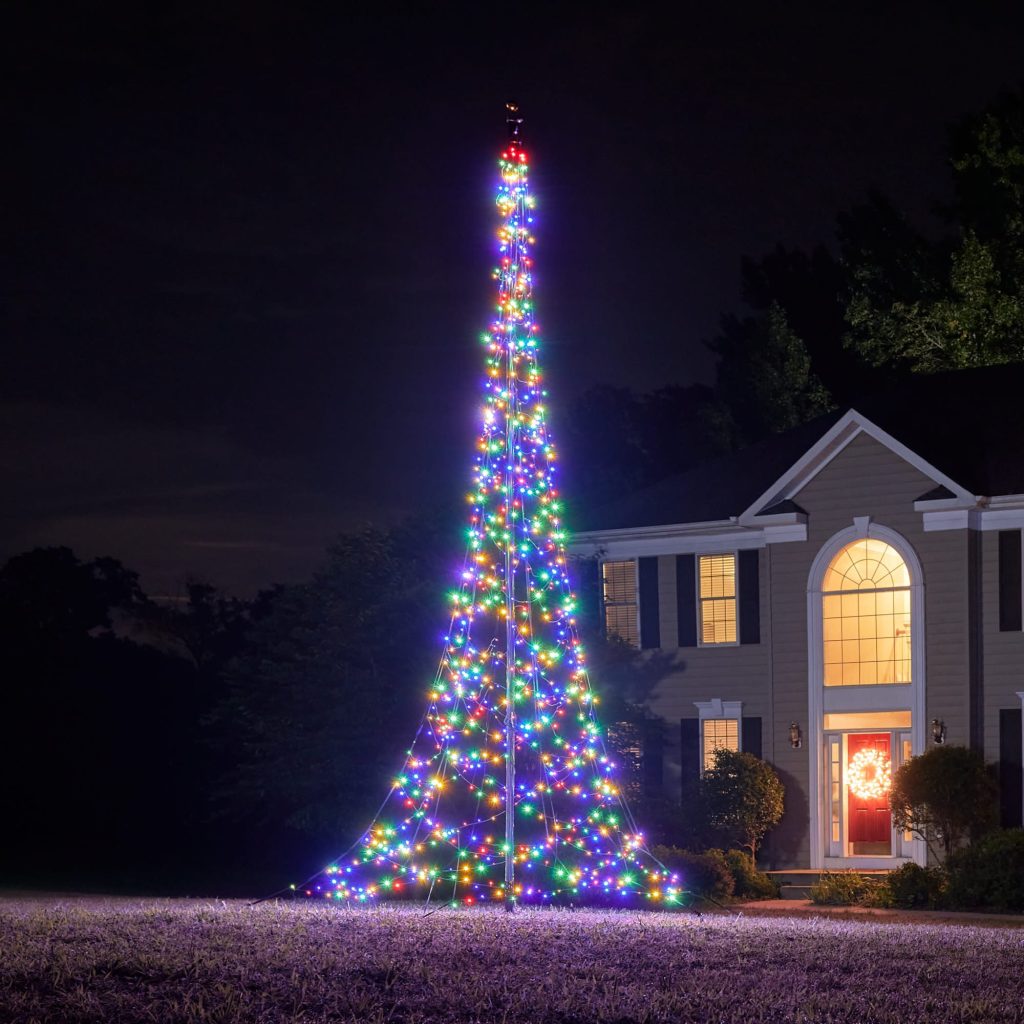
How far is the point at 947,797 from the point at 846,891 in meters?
2.07

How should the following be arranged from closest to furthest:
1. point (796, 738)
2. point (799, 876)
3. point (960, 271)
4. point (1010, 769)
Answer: point (1010, 769) → point (799, 876) → point (796, 738) → point (960, 271)

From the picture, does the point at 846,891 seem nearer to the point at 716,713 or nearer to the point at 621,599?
the point at 716,713

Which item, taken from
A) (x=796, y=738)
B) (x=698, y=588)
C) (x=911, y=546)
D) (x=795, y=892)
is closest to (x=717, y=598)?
(x=698, y=588)

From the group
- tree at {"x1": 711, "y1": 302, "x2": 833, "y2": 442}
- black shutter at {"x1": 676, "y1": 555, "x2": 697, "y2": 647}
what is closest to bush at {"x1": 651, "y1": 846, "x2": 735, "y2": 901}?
black shutter at {"x1": 676, "y1": 555, "x2": 697, "y2": 647}

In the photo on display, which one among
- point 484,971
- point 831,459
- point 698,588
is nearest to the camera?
point 484,971

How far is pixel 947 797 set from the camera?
2425 centimetres

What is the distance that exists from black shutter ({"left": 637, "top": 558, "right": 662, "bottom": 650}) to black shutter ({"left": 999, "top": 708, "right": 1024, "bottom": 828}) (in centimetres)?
616

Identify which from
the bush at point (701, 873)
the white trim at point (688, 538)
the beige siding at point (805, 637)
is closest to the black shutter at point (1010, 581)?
the beige siding at point (805, 637)

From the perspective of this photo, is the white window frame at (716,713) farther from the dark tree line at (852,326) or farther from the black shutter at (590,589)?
the dark tree line at (852,326)

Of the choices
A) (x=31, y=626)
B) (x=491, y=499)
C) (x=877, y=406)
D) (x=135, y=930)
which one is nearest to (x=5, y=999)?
(x=135, y=930)

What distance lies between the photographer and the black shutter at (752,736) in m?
27.6

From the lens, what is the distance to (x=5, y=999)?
1037 cm

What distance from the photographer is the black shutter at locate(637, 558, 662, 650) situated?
2902 centimetres

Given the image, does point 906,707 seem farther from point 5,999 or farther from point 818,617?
point 5,999
